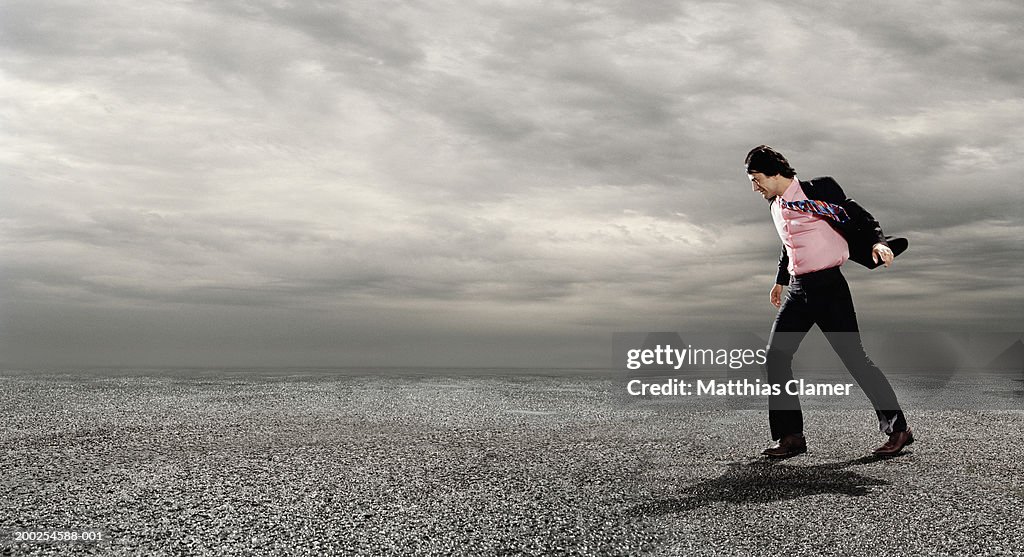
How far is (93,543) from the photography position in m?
3.24

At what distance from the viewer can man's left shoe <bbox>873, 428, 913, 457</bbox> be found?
17.4 feet

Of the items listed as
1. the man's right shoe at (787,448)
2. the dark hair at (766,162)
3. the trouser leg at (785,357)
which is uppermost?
the dark hair at (766,162)

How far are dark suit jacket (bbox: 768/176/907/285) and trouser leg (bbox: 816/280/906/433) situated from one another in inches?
10.5

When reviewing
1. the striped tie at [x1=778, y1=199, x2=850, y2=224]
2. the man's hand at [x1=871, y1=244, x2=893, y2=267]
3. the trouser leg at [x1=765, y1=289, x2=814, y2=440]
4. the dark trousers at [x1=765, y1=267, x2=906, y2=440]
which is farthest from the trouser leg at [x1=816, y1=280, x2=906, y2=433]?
the striped tie at [x1=778, y1=199, x2=850, y2=224]

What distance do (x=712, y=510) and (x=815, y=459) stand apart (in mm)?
1799

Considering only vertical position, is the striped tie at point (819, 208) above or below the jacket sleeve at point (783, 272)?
above

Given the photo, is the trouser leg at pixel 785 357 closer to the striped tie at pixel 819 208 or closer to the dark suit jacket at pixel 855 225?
the dark suit jacket at pixel 855 225

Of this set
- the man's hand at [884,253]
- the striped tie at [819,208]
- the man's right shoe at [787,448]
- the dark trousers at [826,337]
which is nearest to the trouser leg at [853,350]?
the dark trousers at [826,337]

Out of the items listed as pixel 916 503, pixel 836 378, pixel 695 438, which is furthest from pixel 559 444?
pixel 836 378

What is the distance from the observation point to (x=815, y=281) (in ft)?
17.6

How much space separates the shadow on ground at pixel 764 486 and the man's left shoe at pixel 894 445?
425 millimetres

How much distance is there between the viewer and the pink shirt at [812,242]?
5.38 meters

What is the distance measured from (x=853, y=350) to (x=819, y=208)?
1.06m

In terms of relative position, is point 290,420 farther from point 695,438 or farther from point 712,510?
point 712,510
